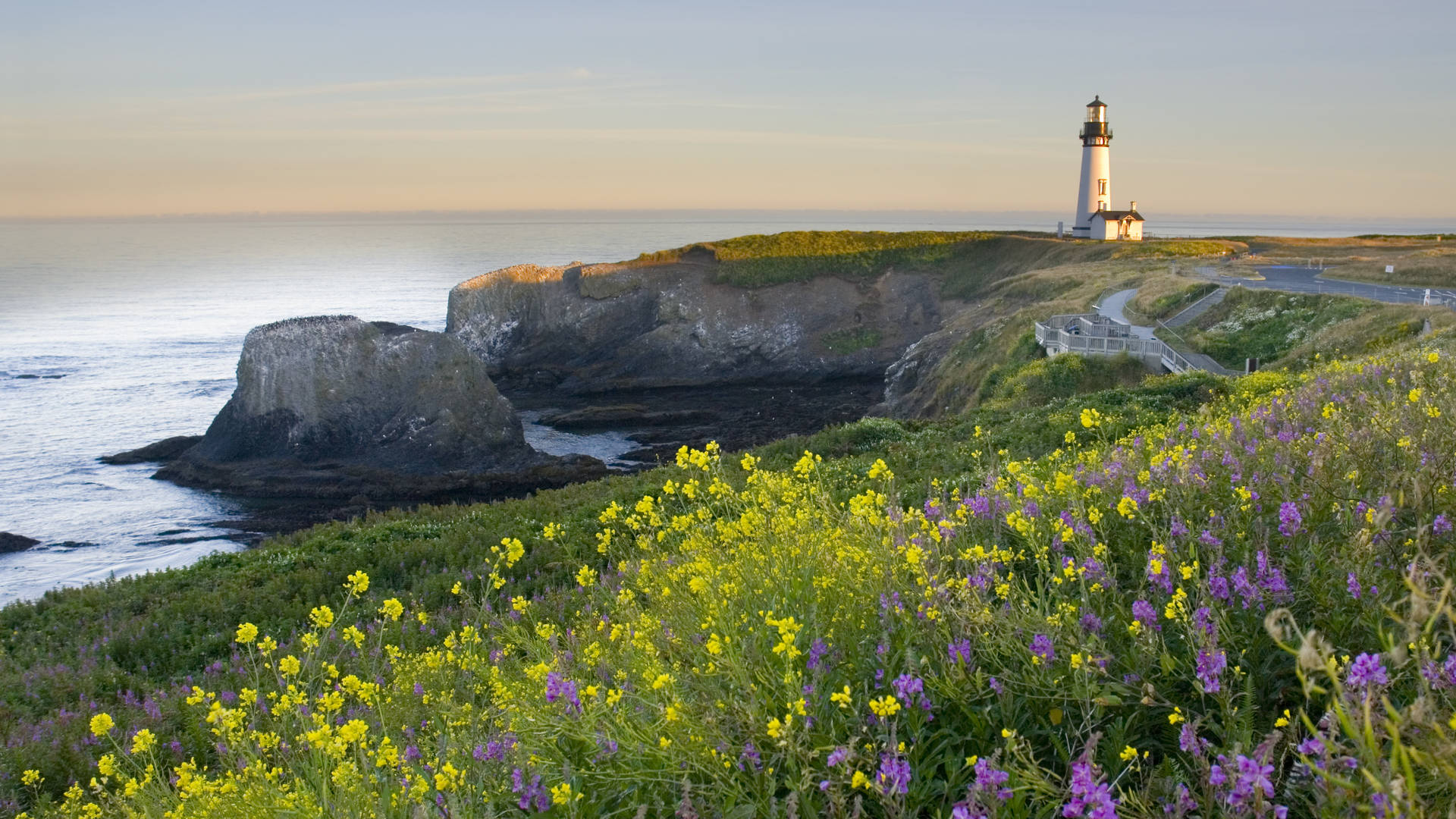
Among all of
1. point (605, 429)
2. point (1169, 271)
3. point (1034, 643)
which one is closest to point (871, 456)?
point (1034, 643)

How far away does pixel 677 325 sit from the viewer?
6831 cm

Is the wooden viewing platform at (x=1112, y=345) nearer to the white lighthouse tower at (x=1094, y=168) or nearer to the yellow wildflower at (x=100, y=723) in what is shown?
the yellow wildflower at (x=100, y=723)

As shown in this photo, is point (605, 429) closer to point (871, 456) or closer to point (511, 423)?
point (511, 423)

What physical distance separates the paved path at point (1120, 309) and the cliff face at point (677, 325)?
20373 millimetres

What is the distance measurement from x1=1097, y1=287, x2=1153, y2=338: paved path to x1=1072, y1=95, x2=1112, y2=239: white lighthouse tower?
40.5 meters

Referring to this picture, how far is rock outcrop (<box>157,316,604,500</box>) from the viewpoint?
39.6 metres

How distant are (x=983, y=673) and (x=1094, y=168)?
92323mm

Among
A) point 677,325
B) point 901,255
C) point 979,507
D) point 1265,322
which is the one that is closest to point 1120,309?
point 1265,322

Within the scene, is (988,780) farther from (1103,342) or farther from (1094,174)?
(1094,174)

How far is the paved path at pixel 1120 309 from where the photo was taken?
116 ft

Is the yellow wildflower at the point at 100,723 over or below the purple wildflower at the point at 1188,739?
below

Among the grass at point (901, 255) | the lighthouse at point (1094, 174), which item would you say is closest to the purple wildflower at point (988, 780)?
the grass at point (901, 255)

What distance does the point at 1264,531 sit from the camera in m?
4.07

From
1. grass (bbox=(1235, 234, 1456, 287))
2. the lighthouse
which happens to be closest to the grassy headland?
grass (bbox=(1235, 234, 1456, 287))
